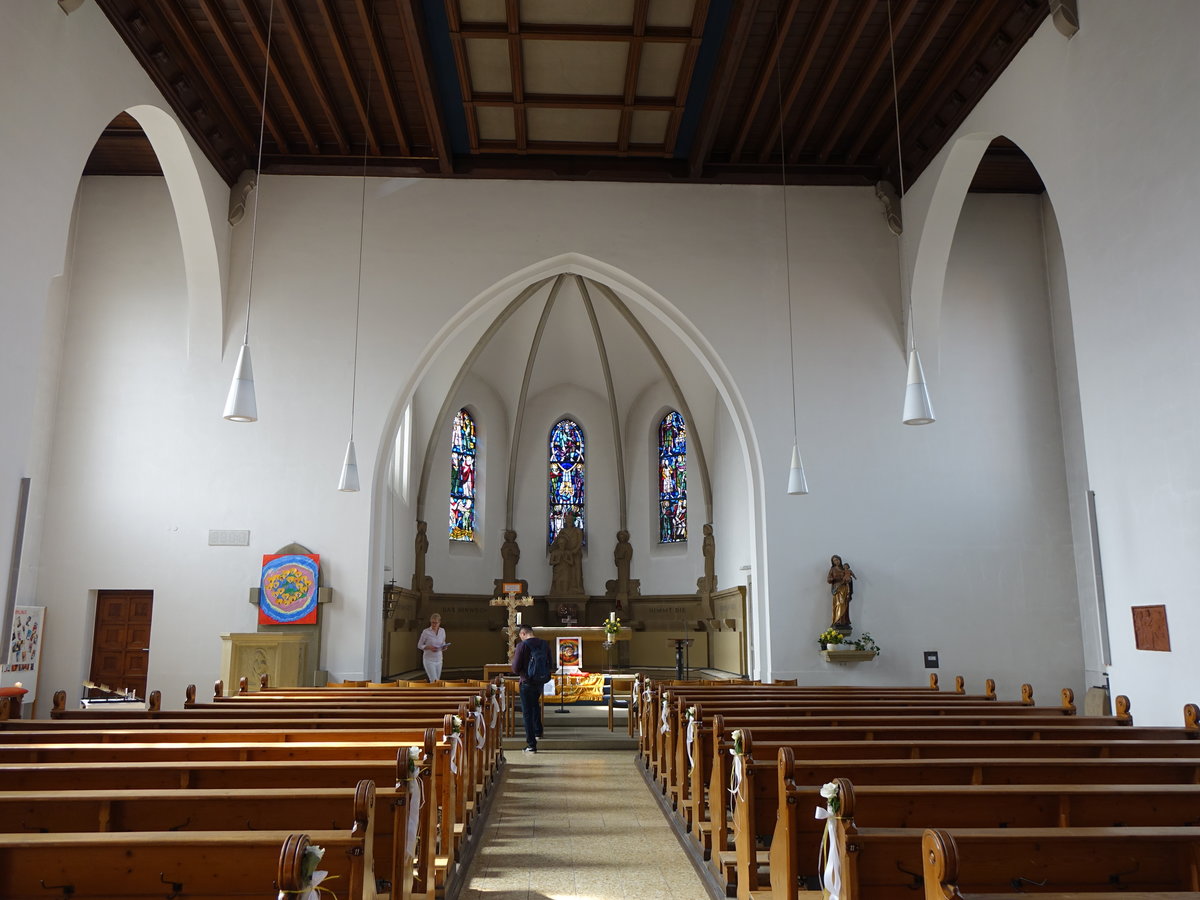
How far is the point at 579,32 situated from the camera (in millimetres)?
9375

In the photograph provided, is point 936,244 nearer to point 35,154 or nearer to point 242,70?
point 242,70

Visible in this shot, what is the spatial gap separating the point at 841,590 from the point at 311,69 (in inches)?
316

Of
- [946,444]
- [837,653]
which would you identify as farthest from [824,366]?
[837,653]

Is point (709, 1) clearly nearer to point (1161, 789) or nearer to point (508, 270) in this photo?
point (508, 270)

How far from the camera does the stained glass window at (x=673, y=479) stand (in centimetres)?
1803

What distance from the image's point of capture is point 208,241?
1117 cm

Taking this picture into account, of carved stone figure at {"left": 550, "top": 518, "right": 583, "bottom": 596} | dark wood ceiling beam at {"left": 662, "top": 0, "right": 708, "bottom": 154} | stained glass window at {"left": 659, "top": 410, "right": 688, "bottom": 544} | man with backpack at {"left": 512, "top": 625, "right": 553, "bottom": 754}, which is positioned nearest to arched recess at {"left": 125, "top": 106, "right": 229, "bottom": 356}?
man with backpack at {"left": 512, "top": 625, "right": 553, "bottom": 754}

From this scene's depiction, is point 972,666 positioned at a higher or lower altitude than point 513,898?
higher

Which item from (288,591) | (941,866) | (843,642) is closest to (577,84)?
(288,591)

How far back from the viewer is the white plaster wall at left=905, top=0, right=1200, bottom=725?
6590 mm

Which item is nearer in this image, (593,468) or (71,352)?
(71,352)

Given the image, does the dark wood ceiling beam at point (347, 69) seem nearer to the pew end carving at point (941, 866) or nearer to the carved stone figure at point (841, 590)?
the carved stone figure at point (841, 590)

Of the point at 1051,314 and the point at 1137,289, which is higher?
the point at 1051,314

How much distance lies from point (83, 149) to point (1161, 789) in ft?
28.3
